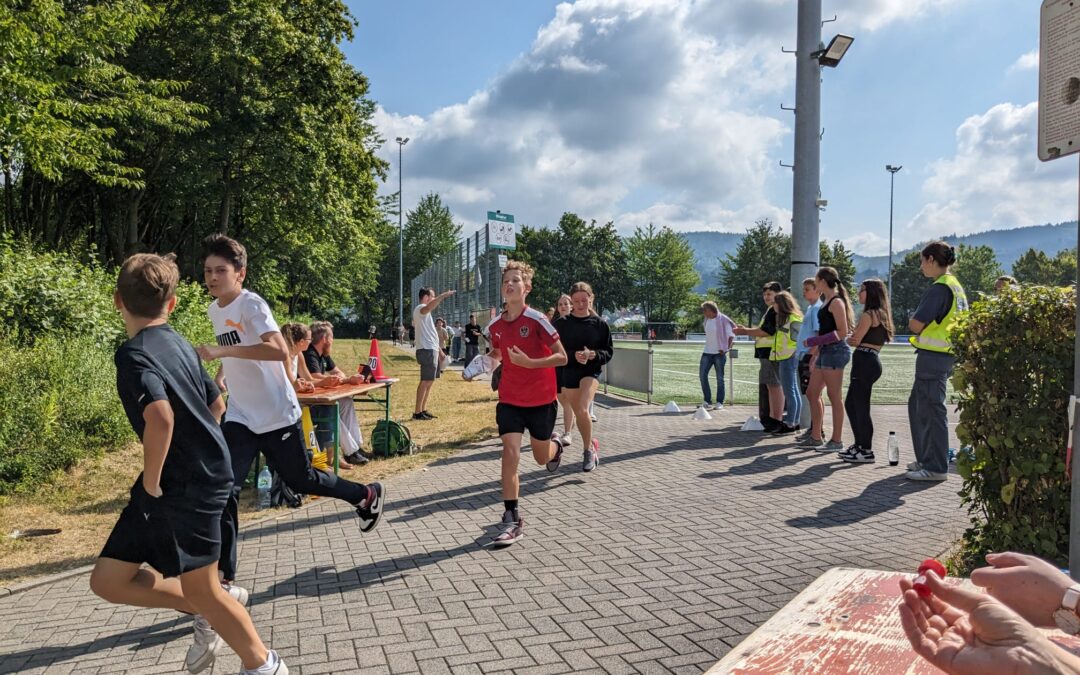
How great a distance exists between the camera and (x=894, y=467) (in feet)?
25.7

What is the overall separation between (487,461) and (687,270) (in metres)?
80.7

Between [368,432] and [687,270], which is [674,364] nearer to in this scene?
[368,432]

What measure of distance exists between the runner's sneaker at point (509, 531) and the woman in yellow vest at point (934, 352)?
3774mm

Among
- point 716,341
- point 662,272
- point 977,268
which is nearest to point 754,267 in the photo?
point 662,272

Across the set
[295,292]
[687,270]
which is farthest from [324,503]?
[687,270]

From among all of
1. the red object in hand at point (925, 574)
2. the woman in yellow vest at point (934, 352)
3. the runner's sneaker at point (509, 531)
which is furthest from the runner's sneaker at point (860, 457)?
the red object in hand at point (925, 574)

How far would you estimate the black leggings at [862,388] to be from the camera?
25.0ft

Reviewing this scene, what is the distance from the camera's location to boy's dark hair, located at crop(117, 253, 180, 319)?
2877 millimetres

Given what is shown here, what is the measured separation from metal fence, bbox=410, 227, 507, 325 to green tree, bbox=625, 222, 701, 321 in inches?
2174

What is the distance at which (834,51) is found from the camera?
10.5 meters

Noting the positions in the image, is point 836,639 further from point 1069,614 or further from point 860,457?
point 860,457

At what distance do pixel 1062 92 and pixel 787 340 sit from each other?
293 inches

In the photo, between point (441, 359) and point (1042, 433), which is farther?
point (441, 359)

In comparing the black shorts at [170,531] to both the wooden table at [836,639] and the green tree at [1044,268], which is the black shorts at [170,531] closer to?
the wooden table at [836,639]
